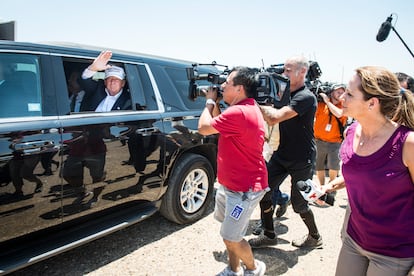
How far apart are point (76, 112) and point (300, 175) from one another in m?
2.23

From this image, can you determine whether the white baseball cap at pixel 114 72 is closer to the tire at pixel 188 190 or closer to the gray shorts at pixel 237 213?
the tire at pixel 188 190

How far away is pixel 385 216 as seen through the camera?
1625 millimetres

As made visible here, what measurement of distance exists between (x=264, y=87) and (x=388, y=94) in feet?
3.28

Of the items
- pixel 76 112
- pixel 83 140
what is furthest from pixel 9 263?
pixel 76 112

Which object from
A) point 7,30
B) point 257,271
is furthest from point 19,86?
point 257,271

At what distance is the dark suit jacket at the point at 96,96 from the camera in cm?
286

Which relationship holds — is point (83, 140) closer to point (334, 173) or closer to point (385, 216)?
point (385, 216)

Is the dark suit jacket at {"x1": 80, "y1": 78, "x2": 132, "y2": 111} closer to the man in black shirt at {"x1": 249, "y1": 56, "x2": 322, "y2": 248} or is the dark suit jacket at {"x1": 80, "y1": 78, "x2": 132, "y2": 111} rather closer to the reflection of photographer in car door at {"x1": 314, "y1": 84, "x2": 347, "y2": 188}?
the man in black shirt at {"x1": 249, "y1": 56, "x2": 322, "y2": 248}

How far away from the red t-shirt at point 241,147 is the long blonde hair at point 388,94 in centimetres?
82

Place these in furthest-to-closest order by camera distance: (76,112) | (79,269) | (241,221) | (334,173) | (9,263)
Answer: (334,173) → (79,269) → (76,112) → (241,221) → (9,263)

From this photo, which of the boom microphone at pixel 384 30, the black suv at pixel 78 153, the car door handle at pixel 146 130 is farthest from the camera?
the boom microphone at pixel 384 30

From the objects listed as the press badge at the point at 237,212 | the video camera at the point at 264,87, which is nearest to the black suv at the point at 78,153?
the video camera at the point at 264,87

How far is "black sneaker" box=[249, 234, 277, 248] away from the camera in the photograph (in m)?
3.31

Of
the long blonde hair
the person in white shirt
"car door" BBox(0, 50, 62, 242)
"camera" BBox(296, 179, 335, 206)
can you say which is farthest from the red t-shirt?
"car door" BBox(0, 50, 62, 242)
